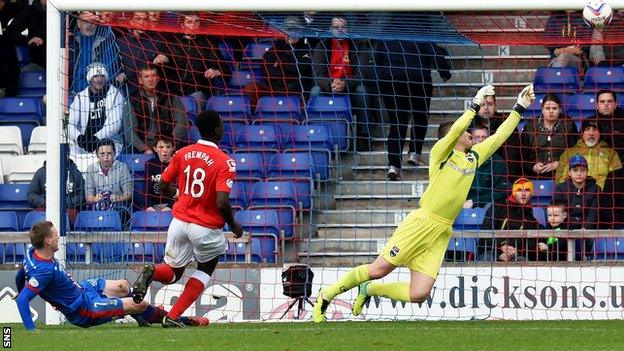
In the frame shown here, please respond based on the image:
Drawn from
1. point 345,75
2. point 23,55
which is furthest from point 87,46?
point 23,55

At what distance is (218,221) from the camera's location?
12.1 m

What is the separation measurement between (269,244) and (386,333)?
3.98 meters

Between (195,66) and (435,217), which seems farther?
(195,66)

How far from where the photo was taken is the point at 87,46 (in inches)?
560

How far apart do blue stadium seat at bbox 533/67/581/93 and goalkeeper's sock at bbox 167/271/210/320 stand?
19.1 feet

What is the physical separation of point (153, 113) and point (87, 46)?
1.70 m

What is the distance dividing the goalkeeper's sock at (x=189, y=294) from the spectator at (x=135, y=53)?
12.1 ft

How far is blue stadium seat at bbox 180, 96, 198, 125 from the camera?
15994 millimetres

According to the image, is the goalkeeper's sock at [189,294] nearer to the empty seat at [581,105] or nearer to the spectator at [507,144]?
the spectator at [507,144]

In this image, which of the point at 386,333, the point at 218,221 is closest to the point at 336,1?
the point at 218,221

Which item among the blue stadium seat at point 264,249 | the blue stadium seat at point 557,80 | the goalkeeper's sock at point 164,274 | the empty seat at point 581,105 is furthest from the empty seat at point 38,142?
the empty seat at point 581,105

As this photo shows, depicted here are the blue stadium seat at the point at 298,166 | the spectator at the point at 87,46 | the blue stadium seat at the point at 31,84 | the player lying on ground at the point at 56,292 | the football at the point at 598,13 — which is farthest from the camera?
the blue stadium seat at the point at 31,84

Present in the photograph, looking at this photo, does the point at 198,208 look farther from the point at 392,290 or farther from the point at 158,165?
the point at 158,165

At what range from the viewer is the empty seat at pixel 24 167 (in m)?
17.7
